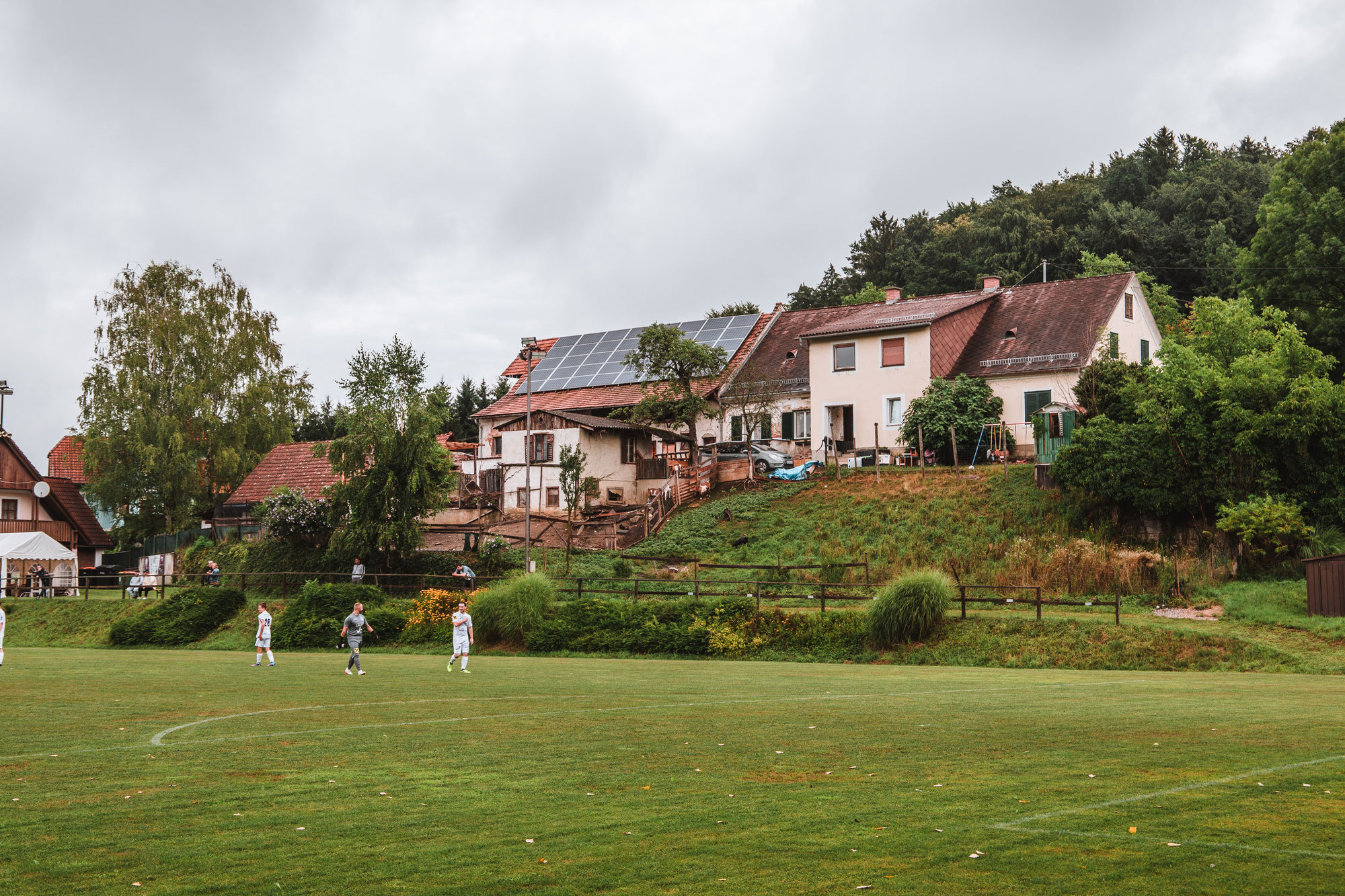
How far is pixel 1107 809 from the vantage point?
8.73 metres

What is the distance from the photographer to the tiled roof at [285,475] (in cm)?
5700

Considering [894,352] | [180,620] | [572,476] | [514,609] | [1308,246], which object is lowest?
[180,620]

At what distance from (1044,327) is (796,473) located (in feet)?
44.8

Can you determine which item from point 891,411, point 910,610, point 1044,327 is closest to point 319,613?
point 910,610

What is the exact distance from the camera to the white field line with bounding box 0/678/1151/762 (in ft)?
42.2

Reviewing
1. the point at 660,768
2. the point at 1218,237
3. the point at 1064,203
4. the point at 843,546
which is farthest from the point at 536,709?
the point at 1064,203

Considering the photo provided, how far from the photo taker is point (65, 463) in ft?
251

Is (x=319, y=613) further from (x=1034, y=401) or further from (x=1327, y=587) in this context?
(x=1034, y=401)

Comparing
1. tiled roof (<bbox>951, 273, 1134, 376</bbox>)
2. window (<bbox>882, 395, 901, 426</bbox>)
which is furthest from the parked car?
tiled roof (<bbox>951, 273, 1134, 376</bbox>)

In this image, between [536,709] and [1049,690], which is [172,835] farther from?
[1049,690]

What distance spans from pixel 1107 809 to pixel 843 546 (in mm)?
31790

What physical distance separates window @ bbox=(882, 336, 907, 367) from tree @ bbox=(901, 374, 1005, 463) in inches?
106

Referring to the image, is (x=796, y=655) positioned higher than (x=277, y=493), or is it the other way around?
(x=277, y=493)

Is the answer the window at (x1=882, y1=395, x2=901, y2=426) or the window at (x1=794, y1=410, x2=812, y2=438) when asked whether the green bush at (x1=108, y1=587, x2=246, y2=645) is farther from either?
the window at (x1=882, y1=395, x2=901, y2=426)
